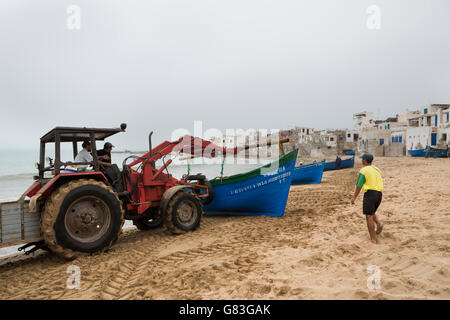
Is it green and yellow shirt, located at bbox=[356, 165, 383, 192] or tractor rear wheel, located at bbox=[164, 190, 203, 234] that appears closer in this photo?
green and yellow shirt, located at bbox=[356, 165, 383, 192]

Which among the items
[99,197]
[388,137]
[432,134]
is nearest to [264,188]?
[99,197]

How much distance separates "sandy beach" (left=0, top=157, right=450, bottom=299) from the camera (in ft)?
10.3

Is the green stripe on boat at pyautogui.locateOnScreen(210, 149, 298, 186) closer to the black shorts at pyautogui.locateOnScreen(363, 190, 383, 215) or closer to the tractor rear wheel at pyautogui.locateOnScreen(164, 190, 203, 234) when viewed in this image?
the tractor rear wheel at pyautogui.locateOnScreen(164, 190, 203, 234)

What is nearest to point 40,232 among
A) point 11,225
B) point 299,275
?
point 11,225

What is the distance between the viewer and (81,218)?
184 inches

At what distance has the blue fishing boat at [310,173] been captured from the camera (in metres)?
17.2

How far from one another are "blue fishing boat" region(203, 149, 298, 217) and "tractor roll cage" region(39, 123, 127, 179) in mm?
3506

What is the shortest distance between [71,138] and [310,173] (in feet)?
48.2

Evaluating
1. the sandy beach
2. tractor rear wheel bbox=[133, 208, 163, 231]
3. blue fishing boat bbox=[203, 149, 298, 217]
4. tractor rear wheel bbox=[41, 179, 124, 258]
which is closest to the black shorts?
the sandy beach

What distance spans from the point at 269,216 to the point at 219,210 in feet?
4.90

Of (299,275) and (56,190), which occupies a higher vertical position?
(56,190)

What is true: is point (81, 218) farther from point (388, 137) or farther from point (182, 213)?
point (388, 137)
